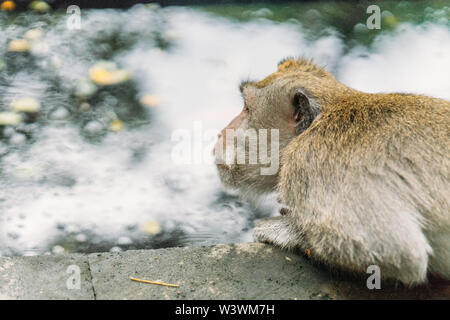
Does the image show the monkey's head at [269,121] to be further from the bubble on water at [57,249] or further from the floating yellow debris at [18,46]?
the floating yellow debris at [18,46]

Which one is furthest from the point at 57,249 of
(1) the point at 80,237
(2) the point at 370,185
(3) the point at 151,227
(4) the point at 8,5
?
(4) the point at 8,5

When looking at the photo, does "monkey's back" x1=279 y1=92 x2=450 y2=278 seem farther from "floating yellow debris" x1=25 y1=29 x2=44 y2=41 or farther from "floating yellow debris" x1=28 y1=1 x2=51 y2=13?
"floating yellow debris" x1=28 y1=1 x2=51 y2=13

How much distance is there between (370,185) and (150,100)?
13.3 feet

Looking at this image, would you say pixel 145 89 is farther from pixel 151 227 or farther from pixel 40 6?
pixel 151 227

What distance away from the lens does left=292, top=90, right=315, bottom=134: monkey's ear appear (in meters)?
3.65

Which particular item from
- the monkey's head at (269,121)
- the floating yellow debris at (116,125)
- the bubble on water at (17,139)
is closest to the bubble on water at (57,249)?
the monkey's head at (269,121)

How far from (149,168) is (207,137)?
967 millimetres

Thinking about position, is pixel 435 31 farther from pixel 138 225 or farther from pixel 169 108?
pixel 138 225

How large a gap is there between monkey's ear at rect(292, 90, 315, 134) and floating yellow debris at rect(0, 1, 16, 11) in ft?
18.1

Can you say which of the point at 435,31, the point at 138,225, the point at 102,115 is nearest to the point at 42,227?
the point at 138,225

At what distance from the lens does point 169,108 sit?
6695 millimetres

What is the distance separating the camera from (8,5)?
7891 mm

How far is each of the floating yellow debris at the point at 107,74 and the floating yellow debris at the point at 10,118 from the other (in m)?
1.07
